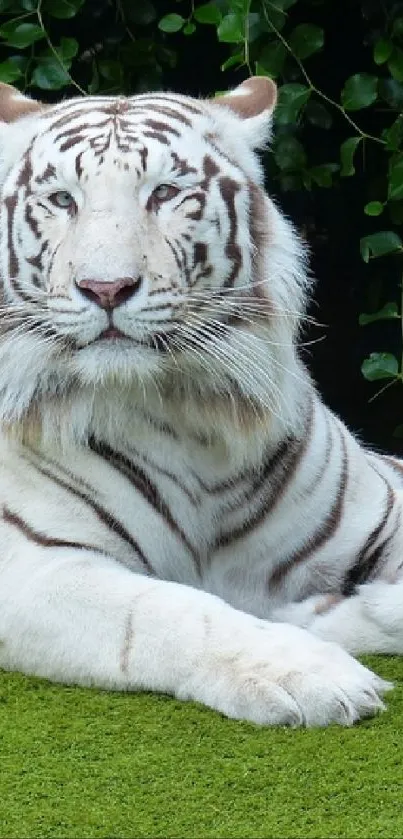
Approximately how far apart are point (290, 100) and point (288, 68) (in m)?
0.18

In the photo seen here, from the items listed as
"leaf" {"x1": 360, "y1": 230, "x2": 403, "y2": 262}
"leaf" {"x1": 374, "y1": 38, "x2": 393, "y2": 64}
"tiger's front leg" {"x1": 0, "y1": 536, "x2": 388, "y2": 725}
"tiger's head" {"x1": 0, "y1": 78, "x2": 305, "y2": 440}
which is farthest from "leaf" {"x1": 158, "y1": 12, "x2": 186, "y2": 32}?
"tiger's front leg" {"x1": 0, "y1": 536, "x2": 388, "y2": 725}

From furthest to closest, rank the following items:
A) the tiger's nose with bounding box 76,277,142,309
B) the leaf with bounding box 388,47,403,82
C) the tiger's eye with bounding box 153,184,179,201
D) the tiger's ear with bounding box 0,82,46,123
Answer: the leaf with bounding box 388,47,403,82 < the tiger's ear with bounding box 0,82,46,123 < the tiger's eye with bounding box 153,184,179,201 < the tiger's nose with bounding box 76,277,142,309

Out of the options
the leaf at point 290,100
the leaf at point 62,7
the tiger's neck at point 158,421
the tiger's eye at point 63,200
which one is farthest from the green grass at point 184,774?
the leaf at point 62,7

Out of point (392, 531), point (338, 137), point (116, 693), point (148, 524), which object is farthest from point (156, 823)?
point (338, 137)

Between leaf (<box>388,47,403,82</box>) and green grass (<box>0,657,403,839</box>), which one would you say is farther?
leaf (<box>388,47,403,82</box>)

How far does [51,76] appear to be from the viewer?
4258 mm

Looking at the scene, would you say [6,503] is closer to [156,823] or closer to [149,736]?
[149,736]

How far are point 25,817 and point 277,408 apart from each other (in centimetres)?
113

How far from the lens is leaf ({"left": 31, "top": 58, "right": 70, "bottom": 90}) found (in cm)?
425

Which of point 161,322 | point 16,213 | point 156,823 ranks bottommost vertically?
point 156,823

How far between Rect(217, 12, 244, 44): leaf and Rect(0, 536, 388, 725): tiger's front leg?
5.47ft

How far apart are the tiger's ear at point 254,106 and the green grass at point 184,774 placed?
123 centimetres

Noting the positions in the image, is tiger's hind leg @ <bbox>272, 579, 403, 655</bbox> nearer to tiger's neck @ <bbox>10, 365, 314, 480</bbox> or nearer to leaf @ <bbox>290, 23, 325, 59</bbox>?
tiger's neck @ <bbox>10, 365, 314, 480</bbox>

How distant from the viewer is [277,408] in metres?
3.01
